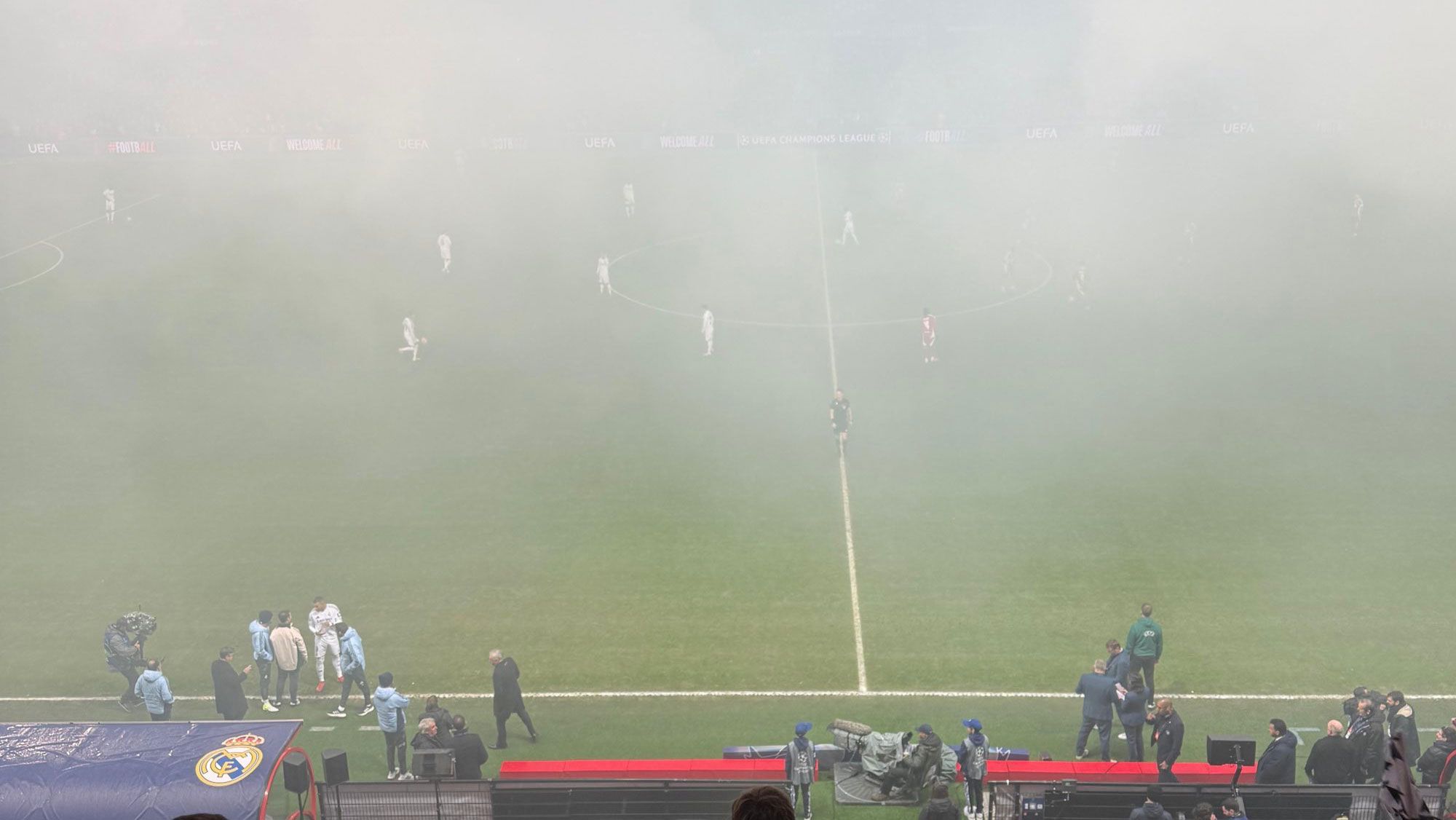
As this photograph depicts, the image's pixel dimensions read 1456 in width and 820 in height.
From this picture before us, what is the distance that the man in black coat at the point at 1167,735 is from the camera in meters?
10.5

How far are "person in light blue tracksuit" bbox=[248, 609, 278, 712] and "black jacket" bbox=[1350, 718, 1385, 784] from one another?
10392 millimetres

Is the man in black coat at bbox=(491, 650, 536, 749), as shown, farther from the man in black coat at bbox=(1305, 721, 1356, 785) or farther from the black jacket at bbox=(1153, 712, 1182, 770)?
the man in black coat at bbox=(1305, 721, 1356, 785)

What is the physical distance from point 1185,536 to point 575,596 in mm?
8041

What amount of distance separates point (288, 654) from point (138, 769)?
4484mm

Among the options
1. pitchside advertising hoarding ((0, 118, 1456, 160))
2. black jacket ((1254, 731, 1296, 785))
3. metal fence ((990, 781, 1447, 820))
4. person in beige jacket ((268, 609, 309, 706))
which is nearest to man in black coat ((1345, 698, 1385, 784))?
black jacket ((1254, 731, 1296, 785))

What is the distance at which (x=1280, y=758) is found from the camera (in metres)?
10.0

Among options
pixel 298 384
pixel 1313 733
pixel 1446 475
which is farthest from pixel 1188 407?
pixel 298 384

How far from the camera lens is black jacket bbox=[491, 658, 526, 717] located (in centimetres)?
1171

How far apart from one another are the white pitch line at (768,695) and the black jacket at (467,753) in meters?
2.33

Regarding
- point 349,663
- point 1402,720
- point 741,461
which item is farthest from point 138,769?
point 741,461

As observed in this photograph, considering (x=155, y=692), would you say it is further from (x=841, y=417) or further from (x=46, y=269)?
(x=46, y=269)

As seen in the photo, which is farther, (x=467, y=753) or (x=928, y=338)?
(x=928, y=338)

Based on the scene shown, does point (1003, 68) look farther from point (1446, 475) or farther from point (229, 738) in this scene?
point (229, 738)

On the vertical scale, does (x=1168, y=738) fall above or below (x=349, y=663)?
below
